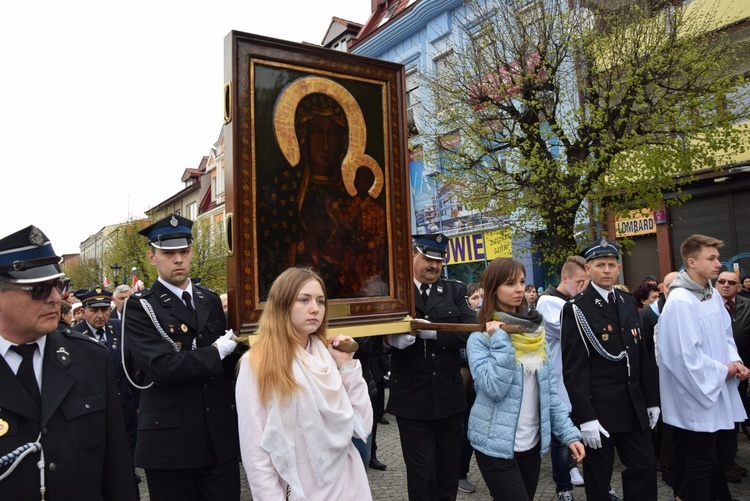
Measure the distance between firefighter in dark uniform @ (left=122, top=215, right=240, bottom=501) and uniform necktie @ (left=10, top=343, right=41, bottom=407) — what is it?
103 centimetres

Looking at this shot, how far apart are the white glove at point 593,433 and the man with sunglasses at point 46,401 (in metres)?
3.02

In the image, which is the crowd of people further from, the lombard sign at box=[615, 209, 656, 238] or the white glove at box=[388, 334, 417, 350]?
the lombard sign at box=[615, 209, 656, 238]

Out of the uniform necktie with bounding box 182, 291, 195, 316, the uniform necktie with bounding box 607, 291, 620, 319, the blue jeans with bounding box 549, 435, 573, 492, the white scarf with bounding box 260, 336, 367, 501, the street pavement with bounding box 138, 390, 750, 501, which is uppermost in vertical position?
the uniform necktie with bounding box 182, 291, 195, 316

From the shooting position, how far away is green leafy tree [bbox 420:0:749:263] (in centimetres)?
1133

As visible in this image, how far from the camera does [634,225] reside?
638 inches

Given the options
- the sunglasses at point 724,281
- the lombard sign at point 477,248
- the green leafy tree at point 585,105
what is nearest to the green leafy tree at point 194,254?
the lombard sign at point 477,248

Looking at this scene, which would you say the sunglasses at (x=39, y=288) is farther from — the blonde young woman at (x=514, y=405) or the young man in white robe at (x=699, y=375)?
the young man in white robe at (x=699, y=375)

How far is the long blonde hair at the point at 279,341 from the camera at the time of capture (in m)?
2.59

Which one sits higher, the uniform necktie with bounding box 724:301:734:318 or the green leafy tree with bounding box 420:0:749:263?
the green leafy tree with bounding box 420:0:749:263

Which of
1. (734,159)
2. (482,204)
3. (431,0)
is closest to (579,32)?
(482,204)

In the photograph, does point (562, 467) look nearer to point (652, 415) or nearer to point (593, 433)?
point (652, 415)

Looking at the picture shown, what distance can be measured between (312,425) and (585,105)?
10.9m

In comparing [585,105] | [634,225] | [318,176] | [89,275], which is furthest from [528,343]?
[89,275]

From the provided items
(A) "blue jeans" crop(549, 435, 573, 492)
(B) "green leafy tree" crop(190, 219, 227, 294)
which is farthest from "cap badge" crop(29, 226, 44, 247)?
(B) "green leafy tree" crop(190, 219, 227, 294)
